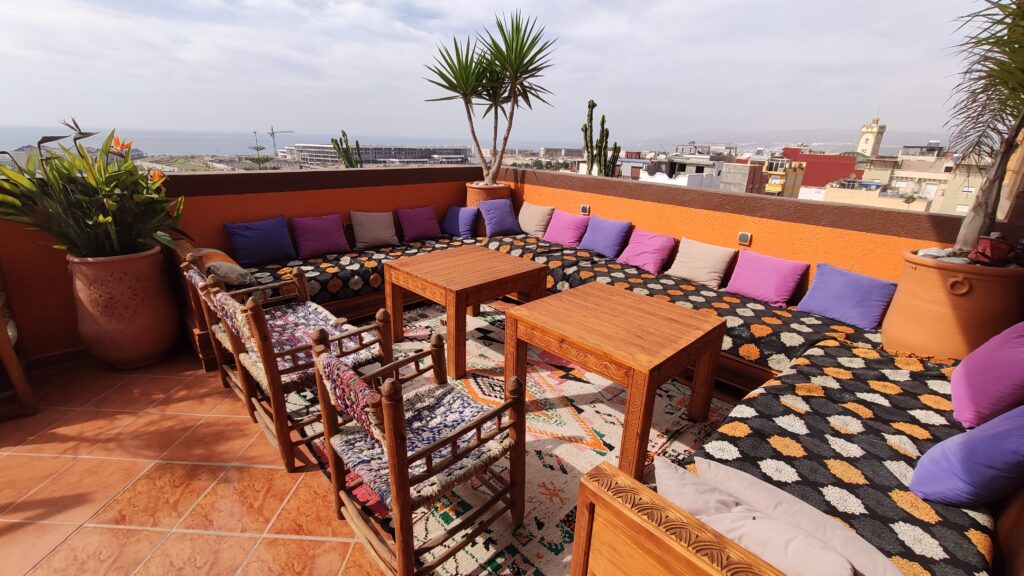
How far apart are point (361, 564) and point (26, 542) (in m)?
1.28

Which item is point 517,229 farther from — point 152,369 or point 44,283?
point 44,283

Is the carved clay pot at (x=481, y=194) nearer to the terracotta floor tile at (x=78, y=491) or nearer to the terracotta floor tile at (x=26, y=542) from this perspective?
the terracotta floor tile at (x=78, y=491)

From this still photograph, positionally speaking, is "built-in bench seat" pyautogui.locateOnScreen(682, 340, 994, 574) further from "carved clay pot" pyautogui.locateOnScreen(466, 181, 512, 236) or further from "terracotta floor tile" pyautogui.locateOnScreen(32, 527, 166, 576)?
"carved clay pot" pyautogui.locateOnScreen(466, 181, 512, 236)

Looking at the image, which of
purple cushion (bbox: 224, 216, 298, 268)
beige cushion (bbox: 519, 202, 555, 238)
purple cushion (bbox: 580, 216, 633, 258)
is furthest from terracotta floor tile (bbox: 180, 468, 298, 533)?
beige cushion (bbox: 519, 202, 555, 238)

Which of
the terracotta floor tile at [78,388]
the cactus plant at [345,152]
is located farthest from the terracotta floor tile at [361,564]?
the cactus plant at [345,152]

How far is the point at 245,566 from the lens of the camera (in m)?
1.52

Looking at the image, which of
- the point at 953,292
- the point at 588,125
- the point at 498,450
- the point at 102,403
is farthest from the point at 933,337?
the point at 588,125

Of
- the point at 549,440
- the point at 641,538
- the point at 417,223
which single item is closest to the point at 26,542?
the point at 549,440

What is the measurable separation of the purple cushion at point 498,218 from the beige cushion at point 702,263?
181cm

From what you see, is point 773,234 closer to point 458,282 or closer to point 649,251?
point 649,251

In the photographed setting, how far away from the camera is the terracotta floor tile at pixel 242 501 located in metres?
1.68

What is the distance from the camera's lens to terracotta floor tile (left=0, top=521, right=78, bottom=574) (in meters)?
1.50

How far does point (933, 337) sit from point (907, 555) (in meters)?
1.65

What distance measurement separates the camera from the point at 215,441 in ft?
7.02
